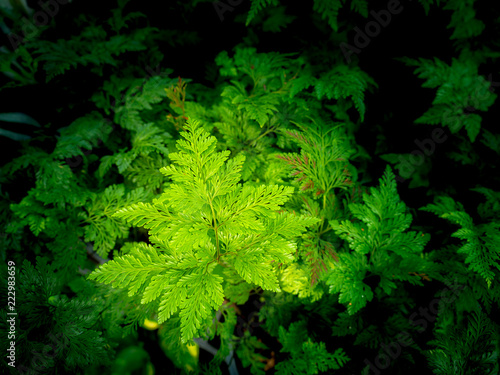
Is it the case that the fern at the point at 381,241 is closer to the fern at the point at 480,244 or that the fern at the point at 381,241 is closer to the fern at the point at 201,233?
the fern at the point at 480,244

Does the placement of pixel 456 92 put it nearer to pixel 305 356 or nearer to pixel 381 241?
pixel 381 241

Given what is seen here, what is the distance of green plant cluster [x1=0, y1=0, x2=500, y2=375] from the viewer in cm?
111

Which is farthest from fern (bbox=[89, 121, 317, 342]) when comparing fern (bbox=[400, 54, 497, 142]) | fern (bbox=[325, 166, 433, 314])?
fern (bbox=[400, 54, 497, 142])

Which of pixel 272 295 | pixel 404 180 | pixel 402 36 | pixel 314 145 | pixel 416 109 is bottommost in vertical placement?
pixel 272 295

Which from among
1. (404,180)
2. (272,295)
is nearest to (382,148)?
(404,180)

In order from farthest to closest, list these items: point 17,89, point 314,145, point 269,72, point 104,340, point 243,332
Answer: point 17,89, point 243,332, point 269,72, point 314,145, point 104,340

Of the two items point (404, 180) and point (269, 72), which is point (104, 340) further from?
point (404, 180)

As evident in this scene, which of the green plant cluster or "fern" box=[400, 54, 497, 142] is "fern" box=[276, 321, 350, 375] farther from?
"fern" box=[400, 54, 497, 142]

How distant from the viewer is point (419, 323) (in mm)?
1582

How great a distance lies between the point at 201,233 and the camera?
106 cm

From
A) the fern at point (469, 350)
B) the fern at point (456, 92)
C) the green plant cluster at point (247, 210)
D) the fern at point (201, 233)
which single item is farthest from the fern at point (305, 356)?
the fern at point (456, 92)

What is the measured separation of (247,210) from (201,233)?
7.8 inches

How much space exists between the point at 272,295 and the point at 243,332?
351 millimetres

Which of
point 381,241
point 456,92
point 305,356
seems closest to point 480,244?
point 381,241
